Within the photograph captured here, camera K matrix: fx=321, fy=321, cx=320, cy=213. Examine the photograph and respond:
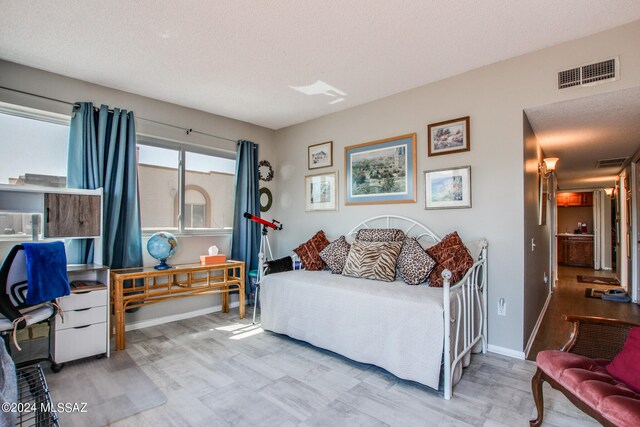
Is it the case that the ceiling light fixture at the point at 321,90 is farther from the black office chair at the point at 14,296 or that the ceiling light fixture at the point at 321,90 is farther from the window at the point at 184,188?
the black office chair at the point at 14,296

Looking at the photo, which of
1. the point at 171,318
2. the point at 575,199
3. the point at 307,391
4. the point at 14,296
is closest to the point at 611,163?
the point at 575,199

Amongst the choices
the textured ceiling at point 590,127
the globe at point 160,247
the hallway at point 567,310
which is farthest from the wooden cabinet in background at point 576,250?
→ the globe at point 160,247

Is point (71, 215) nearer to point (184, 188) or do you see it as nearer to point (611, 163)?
point (184, 188)

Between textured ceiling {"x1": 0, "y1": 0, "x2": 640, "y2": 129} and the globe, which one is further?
the globe

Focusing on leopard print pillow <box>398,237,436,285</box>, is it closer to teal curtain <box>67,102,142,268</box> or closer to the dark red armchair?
the dark red armchair

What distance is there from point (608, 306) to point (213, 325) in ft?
17.1

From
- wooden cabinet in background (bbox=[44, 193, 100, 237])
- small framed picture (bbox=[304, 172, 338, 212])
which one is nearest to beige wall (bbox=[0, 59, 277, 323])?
wooden cabinet in background (bbox=[44, 193, 100, 237])

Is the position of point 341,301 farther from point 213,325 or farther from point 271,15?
point 271,15

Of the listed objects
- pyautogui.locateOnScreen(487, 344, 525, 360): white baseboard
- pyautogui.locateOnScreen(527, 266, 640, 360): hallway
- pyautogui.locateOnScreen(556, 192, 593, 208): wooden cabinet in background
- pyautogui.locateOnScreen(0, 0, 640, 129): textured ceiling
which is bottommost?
pyautogui.locateOnScreen(527, 266, 640, 360): hallway

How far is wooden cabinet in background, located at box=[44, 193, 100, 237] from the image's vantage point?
8.73ft

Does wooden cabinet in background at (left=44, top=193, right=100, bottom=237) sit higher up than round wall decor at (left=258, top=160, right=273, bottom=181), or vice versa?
round wall decor at (left=258, top=160, right=273, bottom=181)

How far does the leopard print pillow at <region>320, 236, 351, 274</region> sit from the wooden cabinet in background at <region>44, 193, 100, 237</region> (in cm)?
216

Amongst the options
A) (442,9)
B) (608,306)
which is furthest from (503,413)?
(608,306)

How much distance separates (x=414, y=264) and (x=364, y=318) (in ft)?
2.18
